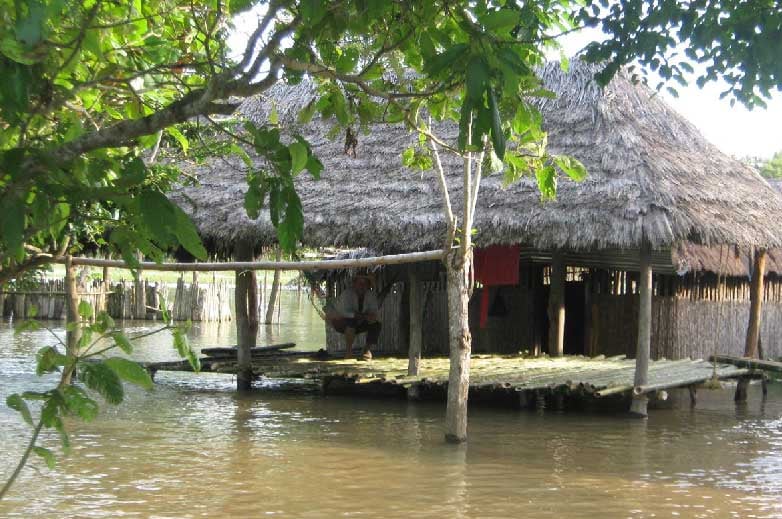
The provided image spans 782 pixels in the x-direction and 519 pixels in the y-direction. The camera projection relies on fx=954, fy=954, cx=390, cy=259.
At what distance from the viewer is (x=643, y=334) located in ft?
28.5

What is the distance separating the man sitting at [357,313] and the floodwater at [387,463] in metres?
1.34

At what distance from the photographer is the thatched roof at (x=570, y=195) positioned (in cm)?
879

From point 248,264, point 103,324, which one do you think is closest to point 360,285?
point 248,264

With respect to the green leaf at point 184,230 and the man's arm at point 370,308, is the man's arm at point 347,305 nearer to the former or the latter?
the man's arm at point 370,308

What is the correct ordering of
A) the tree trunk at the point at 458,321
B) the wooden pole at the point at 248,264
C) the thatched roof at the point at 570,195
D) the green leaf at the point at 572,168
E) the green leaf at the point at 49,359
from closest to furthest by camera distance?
the green leaf at the point at 49,359 → the green leaf at the point at 572,168 → the wooden pole at the point at 248,264 → the tree trunk at the point at 458,321 → the thatched roof at the point at 570,195

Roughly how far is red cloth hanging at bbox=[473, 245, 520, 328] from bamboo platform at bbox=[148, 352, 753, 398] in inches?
36.6

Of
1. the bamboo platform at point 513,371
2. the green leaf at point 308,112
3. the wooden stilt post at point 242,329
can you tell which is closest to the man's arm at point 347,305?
the bamboo platform at point 513,371

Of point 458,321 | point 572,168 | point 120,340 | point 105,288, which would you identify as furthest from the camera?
point 105,288

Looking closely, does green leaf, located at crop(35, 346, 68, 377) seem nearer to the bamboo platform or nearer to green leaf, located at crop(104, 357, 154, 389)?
green leaf, located at crop(104, 357, 154, 389)

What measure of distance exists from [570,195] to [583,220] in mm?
378

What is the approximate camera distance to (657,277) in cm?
1141

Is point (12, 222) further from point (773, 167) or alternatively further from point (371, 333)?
point (773, 167)

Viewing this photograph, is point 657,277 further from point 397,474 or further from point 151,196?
point 151,196

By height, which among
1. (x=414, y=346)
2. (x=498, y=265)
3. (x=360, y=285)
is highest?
(x=498, y=265)
